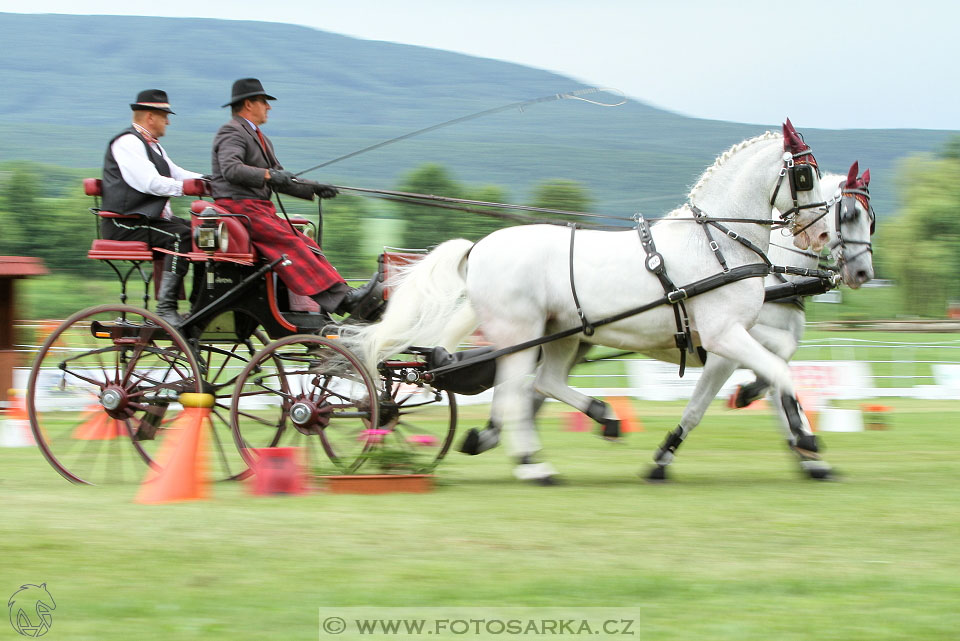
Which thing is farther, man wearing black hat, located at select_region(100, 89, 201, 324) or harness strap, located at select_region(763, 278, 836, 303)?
harness strap, located at select_region(763, 278, 836, 303)

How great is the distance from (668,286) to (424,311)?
159 centimetres

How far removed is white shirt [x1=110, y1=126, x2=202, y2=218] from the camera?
6.70 metres

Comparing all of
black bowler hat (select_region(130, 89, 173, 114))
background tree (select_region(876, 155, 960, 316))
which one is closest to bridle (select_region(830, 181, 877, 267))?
black bowler hat (select_region(130, 89, 173, 114))

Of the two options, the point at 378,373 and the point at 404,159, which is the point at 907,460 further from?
the point at 404,159

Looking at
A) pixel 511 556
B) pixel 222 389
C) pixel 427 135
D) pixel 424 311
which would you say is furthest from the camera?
pixel 427 135

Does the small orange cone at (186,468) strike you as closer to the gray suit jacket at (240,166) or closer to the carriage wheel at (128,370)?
the carriage wheel at (128,370)

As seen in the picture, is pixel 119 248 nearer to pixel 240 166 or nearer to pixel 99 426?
pixel 240 166

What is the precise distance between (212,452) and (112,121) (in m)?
152

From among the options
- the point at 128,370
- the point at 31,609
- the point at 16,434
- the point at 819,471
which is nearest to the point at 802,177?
the point at 819,471

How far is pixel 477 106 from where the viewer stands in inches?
6289

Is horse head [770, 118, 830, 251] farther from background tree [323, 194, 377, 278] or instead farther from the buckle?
background tree [323, 194, 377, 278]

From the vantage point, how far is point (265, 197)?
22.7 feet

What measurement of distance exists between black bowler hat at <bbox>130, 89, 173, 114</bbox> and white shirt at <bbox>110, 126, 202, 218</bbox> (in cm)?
30

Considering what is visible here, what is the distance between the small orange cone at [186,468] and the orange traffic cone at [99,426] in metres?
1.02
